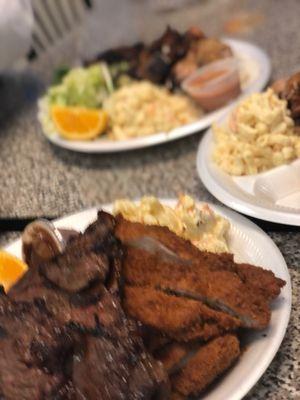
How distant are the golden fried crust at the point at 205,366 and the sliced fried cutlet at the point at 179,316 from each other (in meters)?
0.02

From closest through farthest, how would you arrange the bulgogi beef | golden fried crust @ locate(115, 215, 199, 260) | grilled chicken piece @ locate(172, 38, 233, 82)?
the bulgogi beef, golden fried crust @ locate(115, 215, 199, 260), grilled chicken piece @ locate(172, 38, 233, 82)

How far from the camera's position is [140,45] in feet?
8.23

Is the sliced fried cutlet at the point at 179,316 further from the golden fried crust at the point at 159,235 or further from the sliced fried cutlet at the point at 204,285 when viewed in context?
the golden fried crust at the point at 159,235

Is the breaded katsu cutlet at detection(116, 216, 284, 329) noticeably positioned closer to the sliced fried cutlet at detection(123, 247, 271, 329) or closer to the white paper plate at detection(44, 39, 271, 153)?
the sliced fried cutlet at detection(123, 247, 271, 329)

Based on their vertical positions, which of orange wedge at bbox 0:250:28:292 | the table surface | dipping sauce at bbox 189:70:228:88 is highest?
orange wedge at bbox 0:250:28:292

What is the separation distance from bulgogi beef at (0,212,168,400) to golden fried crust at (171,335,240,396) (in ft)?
0.20

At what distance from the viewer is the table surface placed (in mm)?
1086

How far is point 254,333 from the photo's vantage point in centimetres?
103

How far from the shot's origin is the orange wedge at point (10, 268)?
132 centimetres

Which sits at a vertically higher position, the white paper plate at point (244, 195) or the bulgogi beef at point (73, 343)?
the bulgogi beef at point (73, 343)

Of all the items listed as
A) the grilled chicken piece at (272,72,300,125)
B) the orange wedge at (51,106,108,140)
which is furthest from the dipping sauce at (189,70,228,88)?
the grilled chicken piece at (272,72,300,125)

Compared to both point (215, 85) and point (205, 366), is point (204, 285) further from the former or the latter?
point (215, 85)

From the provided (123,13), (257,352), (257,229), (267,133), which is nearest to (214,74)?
(267,133)

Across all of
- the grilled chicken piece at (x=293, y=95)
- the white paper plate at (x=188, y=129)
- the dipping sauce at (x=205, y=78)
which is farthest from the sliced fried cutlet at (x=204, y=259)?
Result: the dipping sauce at (x=205, y=78)
